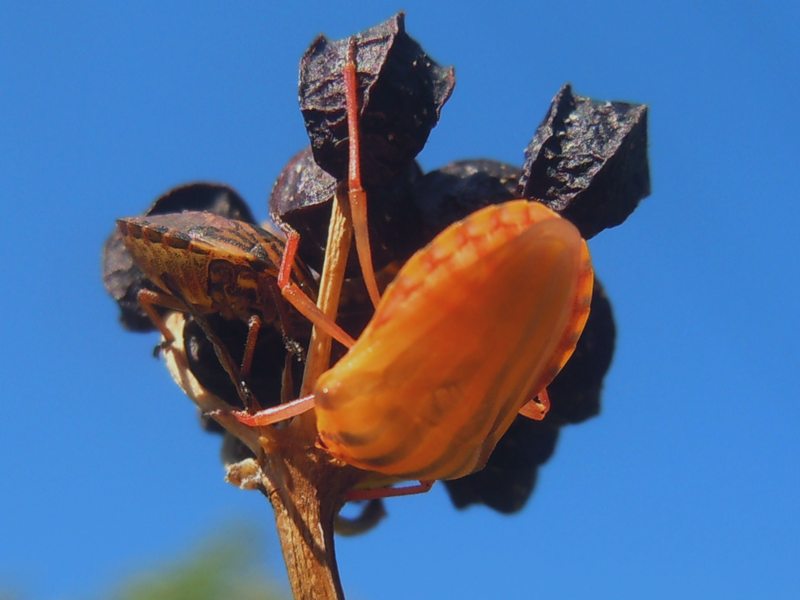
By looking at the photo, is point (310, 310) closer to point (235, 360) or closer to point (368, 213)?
point (368, 213)

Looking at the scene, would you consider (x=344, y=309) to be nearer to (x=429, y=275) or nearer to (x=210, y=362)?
(x=210, y=362)

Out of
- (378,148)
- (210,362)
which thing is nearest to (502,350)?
(378,148)

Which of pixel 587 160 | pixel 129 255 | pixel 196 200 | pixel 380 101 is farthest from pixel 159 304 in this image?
pixel 587 160

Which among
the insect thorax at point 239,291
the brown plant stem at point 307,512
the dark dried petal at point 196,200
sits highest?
the dark dried petal at point 196,200

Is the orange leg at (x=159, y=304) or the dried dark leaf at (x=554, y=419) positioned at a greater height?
the orange leg at (x=159, y=304)

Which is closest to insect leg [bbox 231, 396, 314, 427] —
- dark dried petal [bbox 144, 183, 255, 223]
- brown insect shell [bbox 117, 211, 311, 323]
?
brown insect shell [bbox 117, 211, 311, 323]

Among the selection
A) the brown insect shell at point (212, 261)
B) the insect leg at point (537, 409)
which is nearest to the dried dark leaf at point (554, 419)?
the insect leg at point (537, 409)

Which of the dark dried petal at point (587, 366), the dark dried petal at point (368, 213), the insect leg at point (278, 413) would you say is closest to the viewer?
the insect leg at point (278, 413)

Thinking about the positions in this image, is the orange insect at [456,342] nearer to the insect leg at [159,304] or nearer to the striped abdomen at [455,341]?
the striped abdomen at [455,341]
